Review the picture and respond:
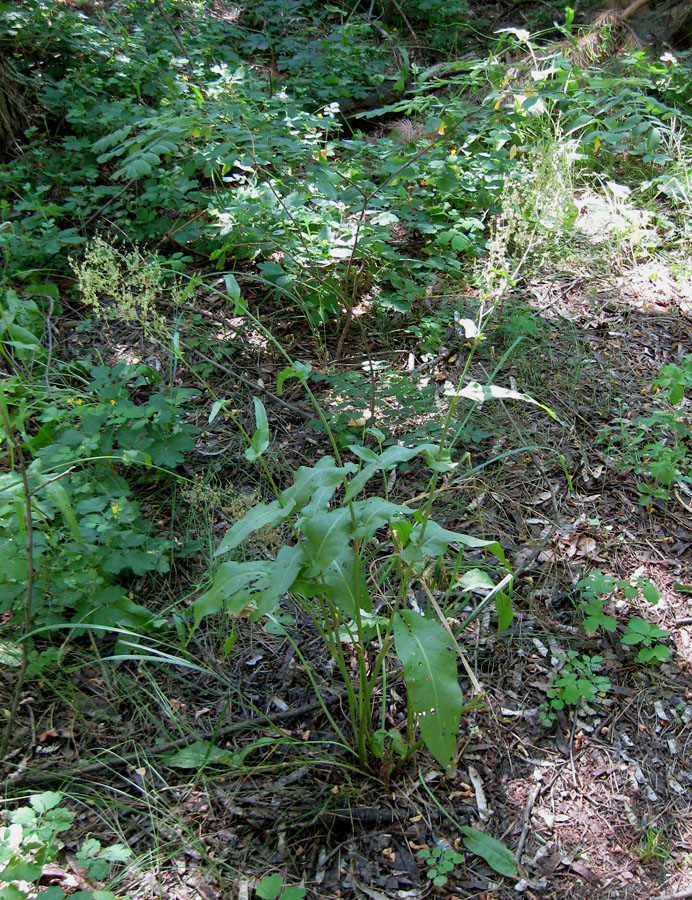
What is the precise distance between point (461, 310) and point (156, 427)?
1.68m

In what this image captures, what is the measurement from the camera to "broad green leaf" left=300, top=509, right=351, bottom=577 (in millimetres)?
1482

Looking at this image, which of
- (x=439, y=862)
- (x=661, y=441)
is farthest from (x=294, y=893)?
(x=661, y=441)

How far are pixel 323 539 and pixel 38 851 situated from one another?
1014mm

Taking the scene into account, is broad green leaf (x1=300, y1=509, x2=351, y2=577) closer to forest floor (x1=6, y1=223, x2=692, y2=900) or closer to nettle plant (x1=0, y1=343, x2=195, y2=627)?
forest floor (x1=6, y1=223, x2=692, y2=900)

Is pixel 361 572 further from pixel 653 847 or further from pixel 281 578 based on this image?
Answer: pixel 653 847

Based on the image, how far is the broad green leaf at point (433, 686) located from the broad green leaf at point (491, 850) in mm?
398

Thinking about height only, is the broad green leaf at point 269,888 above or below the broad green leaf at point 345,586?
below

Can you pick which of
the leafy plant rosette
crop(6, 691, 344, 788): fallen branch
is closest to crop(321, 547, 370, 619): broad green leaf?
the leafy plant rosette

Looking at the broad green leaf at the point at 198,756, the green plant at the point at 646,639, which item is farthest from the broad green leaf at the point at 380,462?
the green plant at the point at 646,639

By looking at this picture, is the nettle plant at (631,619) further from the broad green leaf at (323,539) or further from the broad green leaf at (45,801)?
the broad green leaf at (45,801)

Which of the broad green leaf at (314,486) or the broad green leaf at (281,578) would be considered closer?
the broad green leaf at (281,578)

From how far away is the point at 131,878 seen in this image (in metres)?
1.62

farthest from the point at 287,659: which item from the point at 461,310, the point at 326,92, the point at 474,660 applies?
the point at 326,92

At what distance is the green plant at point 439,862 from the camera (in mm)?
1619
